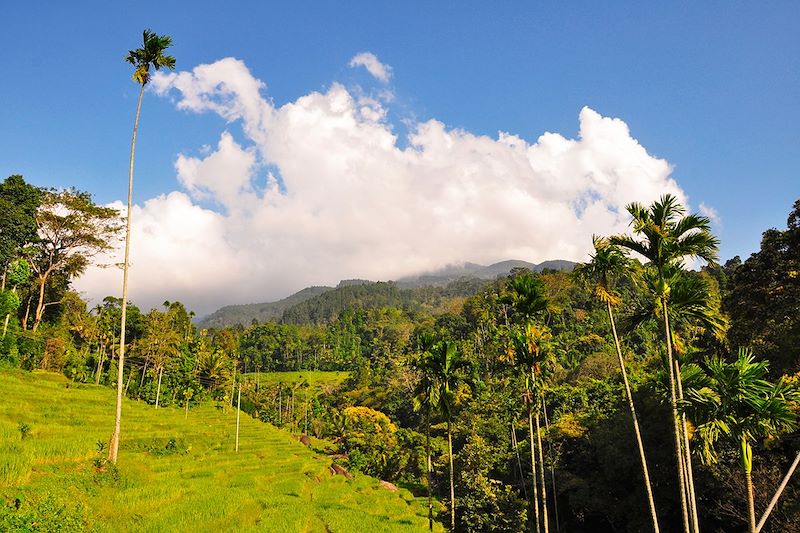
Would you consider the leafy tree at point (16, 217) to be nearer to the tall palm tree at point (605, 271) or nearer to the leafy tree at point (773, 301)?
the tall palm tree at point (605, 271)

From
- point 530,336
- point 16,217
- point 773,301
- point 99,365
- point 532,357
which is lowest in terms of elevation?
point 99,365

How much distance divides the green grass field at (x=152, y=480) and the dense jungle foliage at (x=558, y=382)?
8.27 m

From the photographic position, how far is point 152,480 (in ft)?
76.9

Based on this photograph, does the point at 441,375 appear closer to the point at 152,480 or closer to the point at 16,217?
the point at 152,480

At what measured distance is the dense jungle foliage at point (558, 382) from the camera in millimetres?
16156

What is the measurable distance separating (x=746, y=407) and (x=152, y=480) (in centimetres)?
2690

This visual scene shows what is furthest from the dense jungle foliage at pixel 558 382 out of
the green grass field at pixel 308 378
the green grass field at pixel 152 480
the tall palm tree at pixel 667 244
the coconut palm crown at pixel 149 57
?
the coconut palm crown at pixel 149 57

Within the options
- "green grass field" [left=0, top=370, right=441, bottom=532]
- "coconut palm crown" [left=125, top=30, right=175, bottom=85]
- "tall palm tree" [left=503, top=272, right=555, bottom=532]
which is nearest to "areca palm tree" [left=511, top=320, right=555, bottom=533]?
"tall palm tree" [left=503, top=272, right=555, bottom=532]

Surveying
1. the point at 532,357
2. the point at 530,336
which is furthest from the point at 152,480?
the point at 530,336

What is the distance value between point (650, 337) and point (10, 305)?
9398 cm

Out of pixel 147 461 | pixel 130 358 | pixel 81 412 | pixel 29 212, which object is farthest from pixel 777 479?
pixel 130 358

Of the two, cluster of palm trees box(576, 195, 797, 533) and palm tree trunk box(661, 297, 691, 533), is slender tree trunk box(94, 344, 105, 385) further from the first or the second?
palm tree trunk box(661, 297, 691, 533)

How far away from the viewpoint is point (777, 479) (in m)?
21.8

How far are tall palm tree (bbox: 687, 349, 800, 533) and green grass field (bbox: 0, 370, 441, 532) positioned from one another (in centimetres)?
1791
